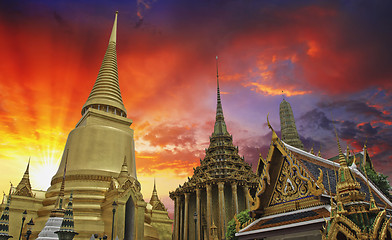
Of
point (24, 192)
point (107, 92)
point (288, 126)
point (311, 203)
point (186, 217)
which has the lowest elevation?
point (311, 203)

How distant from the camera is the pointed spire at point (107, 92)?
27.2 meters

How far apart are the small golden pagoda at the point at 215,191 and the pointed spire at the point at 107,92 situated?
12123 mm

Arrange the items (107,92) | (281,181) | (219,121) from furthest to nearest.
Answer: (219,121)
(107,92)
(281,181)

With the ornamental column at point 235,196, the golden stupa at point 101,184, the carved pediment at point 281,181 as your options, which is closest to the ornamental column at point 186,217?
the ornamental column at point 235,196

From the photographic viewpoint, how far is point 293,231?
6770 mm

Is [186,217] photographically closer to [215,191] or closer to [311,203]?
[215,191]

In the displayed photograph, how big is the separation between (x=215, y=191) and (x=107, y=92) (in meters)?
16.2

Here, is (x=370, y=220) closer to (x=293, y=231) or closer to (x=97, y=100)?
(x=293, y=231)

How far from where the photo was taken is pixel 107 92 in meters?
27.9

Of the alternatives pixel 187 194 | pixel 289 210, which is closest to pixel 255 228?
pixel 289 210

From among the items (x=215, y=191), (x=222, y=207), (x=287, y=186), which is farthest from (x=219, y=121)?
(x=287, y=186)

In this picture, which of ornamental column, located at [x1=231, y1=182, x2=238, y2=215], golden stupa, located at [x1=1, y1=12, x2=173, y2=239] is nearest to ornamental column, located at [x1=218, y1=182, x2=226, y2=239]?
ornamental column, located at [x1=231, y1=182, x2=238, y2=215]

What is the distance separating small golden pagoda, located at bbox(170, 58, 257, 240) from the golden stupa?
267 inches

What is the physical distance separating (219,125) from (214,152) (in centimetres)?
494
